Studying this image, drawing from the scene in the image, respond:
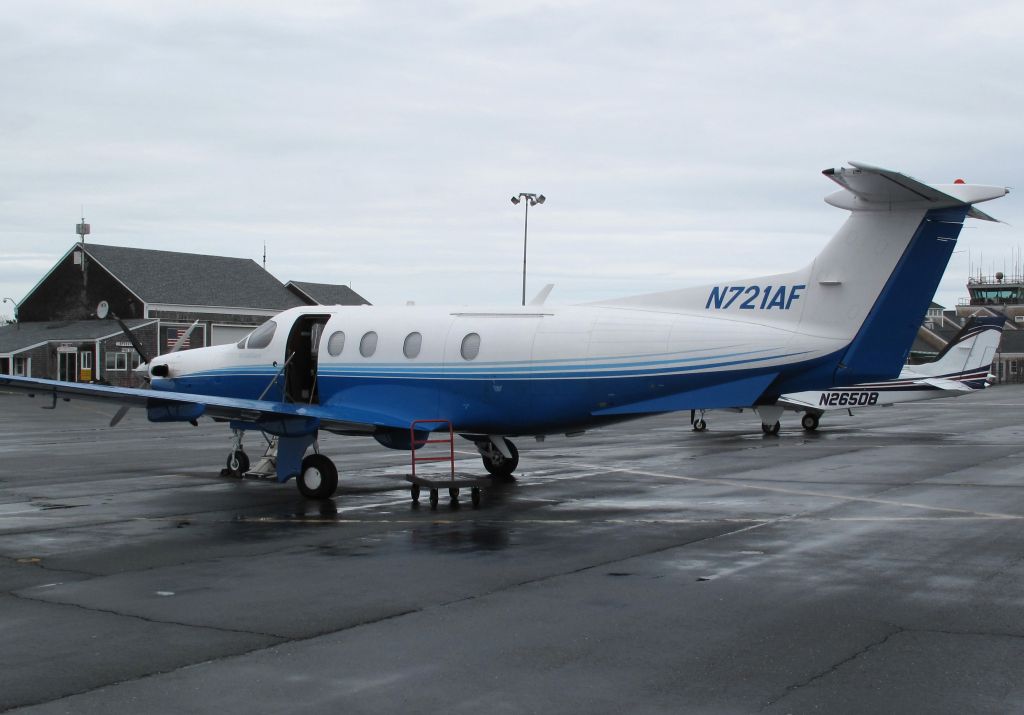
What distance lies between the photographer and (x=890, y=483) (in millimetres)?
18297

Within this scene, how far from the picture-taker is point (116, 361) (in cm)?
6038

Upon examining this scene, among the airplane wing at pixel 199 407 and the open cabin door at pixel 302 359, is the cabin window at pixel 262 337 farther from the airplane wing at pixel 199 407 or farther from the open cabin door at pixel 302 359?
the airplane wing at pixel 199 407

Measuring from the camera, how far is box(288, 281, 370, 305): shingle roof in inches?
3031

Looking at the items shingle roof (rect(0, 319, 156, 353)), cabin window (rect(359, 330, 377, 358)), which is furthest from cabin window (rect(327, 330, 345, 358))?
shingle roof (rect(0, 319, 156, 353))

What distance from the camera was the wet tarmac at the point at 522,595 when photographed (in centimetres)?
667

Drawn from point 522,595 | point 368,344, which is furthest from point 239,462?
point 522,595

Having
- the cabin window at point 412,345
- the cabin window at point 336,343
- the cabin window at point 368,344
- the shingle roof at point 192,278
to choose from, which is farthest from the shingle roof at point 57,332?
the cabin window at point 412,345

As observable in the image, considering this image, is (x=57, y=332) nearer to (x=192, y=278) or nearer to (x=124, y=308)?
(x=124, y=308)

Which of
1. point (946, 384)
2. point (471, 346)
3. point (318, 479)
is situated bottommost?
point (318, 479)

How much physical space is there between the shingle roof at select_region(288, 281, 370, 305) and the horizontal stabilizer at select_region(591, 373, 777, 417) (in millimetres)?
61453

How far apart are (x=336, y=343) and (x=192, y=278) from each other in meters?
52.9

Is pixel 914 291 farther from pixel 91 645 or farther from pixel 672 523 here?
pixel 91 645

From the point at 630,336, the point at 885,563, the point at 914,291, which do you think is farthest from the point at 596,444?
Result: the point at 885,563

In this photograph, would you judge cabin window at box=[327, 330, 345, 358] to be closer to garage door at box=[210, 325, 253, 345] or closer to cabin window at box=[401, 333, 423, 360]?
cabin window at box=[401, 333, 423, 360]
